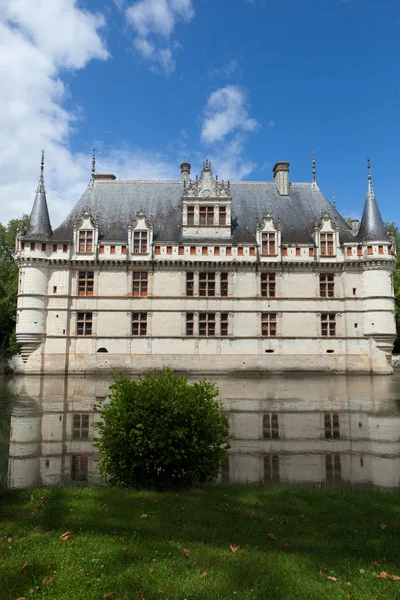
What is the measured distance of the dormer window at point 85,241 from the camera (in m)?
31.9

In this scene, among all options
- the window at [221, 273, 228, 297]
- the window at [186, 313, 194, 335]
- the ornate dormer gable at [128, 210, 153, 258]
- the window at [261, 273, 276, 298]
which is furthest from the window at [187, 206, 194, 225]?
the window at [186, 313, 194, 335]

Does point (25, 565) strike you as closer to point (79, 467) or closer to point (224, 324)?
point (79, 467)

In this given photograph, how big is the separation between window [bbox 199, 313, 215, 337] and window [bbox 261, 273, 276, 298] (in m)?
4.05

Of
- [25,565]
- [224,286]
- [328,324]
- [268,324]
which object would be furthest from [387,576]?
[328,324]

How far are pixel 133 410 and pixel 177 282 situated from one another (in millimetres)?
25270

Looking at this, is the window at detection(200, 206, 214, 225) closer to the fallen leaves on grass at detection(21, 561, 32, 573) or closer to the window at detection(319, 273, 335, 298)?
the window at detection(319, 273, 335, 298)

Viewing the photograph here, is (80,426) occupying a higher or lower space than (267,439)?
higher

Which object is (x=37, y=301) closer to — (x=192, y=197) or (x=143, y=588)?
(x=192, y=197)

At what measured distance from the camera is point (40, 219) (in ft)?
105

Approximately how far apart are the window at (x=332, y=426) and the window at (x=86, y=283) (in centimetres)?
2190

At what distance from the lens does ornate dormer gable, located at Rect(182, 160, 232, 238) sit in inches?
1289

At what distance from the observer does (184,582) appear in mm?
3852

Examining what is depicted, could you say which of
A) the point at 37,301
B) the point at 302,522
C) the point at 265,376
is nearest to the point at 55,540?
the point at 302,522

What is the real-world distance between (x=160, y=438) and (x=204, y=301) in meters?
25.4
